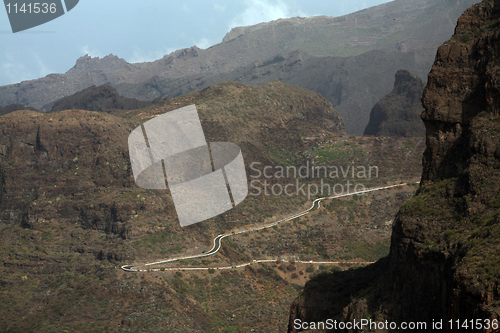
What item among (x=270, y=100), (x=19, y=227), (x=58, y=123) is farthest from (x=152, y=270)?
(x=270, y=100)

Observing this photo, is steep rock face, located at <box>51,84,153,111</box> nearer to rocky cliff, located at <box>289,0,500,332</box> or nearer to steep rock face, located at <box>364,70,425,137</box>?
steep rock face, located at <box>364,70,425,137</box>

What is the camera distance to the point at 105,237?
195ft

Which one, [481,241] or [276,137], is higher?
[481,241]

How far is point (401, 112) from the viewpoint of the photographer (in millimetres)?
114625

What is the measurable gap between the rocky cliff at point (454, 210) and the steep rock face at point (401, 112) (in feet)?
267

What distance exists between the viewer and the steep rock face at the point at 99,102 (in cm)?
13975

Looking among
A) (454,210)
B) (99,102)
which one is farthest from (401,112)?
(454,210)

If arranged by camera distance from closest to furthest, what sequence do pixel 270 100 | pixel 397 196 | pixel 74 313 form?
pixel 74 313 < pixel 397 196 < pixel 270 100

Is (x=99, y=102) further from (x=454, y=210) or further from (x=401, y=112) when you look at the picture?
(x=454, y=210)

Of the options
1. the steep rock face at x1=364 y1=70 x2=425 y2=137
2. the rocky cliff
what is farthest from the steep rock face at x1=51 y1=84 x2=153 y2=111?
the rocky cliff

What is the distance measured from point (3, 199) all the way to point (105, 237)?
1657 centimetres

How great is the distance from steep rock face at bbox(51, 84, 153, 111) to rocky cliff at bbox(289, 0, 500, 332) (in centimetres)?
11851

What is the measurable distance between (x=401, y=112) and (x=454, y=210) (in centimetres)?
9493

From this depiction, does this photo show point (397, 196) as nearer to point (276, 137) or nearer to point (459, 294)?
point (276, 137)
